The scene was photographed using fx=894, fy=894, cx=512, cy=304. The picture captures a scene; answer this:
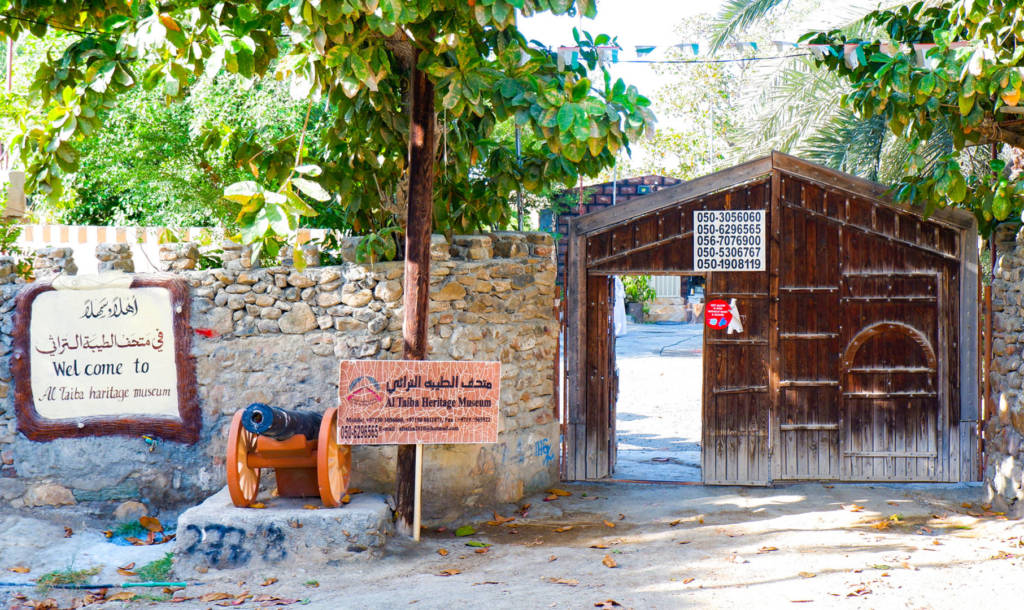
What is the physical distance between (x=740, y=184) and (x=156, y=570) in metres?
5.51

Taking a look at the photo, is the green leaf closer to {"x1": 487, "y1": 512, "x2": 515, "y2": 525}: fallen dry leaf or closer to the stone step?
the stone step

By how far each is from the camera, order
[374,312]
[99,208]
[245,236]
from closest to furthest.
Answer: [245,236] → [374,312] → [99,208]

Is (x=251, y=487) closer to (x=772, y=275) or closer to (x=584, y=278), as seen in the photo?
A: (x=584, y=278)

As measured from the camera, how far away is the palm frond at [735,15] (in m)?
11.1

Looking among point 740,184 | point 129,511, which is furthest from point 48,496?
point 740,184

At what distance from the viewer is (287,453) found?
20.1 feet

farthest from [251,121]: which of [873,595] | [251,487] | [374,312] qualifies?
[873,595]

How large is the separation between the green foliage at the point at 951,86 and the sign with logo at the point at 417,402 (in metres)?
3.62

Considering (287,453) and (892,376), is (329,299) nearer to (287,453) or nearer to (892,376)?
(287,453)

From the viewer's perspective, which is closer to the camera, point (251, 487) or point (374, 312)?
point (251, 487)

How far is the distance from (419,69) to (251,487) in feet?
10.0

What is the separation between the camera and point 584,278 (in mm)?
7910

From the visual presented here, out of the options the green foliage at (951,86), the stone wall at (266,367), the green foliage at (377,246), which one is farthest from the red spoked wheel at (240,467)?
the green foliage at (951,86)

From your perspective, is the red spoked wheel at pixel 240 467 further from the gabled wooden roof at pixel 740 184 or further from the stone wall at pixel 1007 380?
the stone wall at pixel 1007 380
